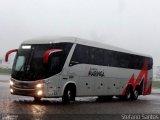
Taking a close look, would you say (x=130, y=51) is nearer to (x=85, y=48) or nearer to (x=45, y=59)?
(x=85, y=48)

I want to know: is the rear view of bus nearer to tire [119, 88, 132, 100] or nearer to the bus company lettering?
the bus company lettering

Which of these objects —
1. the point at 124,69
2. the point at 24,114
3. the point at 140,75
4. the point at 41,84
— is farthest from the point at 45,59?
the point at 140,75

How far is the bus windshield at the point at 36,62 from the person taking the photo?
17.8 metres

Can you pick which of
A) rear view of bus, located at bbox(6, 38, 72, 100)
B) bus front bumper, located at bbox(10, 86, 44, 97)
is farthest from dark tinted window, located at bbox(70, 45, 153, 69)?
bus front bumper, located at bbox(10, 86, 44, 97)

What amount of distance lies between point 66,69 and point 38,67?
151 centimetres

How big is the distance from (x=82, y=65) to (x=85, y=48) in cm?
95

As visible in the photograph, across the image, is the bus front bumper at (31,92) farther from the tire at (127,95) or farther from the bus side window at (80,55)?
the tire at (127,95)

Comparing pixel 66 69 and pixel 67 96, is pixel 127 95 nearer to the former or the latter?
pixel 67 96

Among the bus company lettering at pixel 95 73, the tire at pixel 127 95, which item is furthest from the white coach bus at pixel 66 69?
the tire at pixel 127 95

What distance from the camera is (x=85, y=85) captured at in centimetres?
2059

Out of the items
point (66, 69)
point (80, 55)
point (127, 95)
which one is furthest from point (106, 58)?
point (66, 69)

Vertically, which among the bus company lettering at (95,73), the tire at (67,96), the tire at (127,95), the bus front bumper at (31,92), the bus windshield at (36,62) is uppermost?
the bus windshield at (36,62)

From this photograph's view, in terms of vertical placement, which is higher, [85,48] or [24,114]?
[85,48]

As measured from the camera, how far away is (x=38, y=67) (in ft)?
58.6
